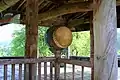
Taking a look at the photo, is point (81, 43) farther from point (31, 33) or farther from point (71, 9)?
point (31, 33)

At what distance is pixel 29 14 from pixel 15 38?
31.7 feet

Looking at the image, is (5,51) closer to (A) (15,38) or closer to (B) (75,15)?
(A) (15,38)

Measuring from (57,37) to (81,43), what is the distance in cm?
857

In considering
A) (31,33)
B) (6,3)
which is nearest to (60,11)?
(6,3)

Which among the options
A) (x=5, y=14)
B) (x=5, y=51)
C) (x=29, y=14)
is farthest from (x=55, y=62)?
(x=5, y=51)

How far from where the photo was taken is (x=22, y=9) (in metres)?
6.32

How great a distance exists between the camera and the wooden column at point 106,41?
55.8 inches

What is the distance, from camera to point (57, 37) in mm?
4449

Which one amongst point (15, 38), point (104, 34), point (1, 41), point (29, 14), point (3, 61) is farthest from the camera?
point (1, 41)

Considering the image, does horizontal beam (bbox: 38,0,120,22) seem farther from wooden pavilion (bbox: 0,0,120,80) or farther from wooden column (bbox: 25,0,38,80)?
wooden column (bbox: 25,0,38,80)

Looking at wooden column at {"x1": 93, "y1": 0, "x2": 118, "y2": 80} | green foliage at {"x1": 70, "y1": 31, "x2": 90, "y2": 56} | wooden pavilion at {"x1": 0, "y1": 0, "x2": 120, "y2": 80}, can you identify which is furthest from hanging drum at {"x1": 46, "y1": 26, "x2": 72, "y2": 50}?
green foliage at {"x1": 70, "y1": 31, "x2": 90, "y2": 56}

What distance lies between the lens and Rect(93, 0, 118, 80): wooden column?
1417 mm

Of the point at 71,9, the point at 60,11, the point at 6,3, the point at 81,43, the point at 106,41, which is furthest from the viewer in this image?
the point at 81,43

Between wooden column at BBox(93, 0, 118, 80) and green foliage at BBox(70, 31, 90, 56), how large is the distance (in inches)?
434
